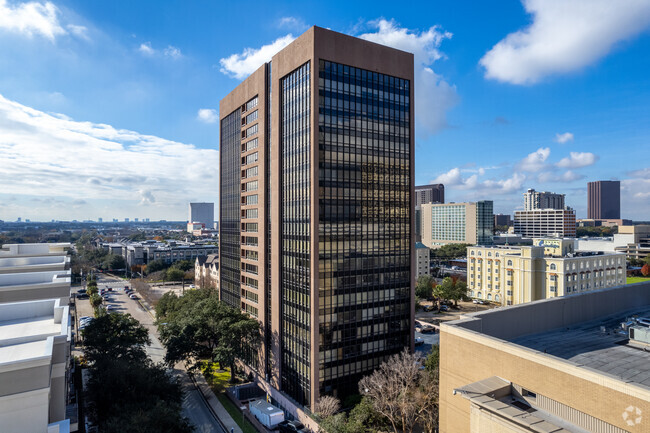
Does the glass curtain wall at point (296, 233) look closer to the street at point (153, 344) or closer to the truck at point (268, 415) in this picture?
the truck at point (268, 415)

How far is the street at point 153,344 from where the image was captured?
4144cm

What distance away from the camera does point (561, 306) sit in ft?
92.3

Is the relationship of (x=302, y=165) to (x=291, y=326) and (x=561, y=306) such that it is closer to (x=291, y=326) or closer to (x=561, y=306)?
(x=291, y=326)

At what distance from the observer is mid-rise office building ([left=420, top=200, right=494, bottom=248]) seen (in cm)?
17375

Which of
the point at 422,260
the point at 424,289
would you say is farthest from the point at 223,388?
the point at 422,260

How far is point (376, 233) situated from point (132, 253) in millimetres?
146368

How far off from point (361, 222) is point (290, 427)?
23748mm

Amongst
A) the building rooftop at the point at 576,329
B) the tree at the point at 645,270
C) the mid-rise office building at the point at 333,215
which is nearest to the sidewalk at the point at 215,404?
the mid-rise office building at the point at 333,215

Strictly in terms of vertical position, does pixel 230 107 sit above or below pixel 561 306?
above

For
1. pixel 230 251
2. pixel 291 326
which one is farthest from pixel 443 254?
pixel 291 326

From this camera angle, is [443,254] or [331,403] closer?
[331,403]

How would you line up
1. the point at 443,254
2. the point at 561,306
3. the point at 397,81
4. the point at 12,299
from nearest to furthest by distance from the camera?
the point at 561,306
the point at 12,299
the point at 397,81
the point at 443,254

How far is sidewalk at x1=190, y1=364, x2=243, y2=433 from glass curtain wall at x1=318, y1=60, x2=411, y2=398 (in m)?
11.1

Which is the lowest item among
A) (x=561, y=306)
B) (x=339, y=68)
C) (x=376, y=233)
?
(x=561, y=306)
